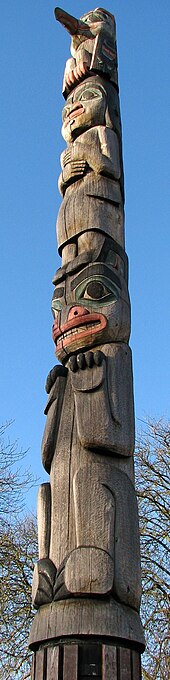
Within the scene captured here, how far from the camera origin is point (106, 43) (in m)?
8.95

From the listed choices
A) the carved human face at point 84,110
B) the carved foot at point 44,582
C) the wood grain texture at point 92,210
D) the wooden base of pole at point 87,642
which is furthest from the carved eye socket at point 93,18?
the wooden base of pole at point 87,642

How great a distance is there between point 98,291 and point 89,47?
4072mm

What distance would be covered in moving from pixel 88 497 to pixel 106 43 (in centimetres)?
589

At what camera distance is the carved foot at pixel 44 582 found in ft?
16.1

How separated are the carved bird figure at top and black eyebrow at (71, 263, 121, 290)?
3.19 m

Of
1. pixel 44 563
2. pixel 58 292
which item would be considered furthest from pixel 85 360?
pixel 44 563

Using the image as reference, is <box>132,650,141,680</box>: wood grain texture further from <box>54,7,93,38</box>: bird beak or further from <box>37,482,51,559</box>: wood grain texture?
<box>54,7,93,38</box>: bird beak

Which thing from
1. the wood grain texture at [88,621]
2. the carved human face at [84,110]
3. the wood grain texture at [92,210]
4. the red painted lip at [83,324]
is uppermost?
the carved human face at [84,110]

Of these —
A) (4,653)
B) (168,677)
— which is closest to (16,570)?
(4,653)

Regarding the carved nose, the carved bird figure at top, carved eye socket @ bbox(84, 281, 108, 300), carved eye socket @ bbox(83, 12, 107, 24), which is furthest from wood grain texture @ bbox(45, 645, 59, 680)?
carved eye socket @ bbox(83, 12, 107, 24)

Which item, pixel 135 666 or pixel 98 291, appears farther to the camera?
pixel 98 291

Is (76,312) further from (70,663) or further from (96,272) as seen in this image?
(70,663)

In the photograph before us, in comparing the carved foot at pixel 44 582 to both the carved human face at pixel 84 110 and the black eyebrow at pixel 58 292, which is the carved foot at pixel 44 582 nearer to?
the black eyebrow at pixel 58 292

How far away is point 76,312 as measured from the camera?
6098mm
